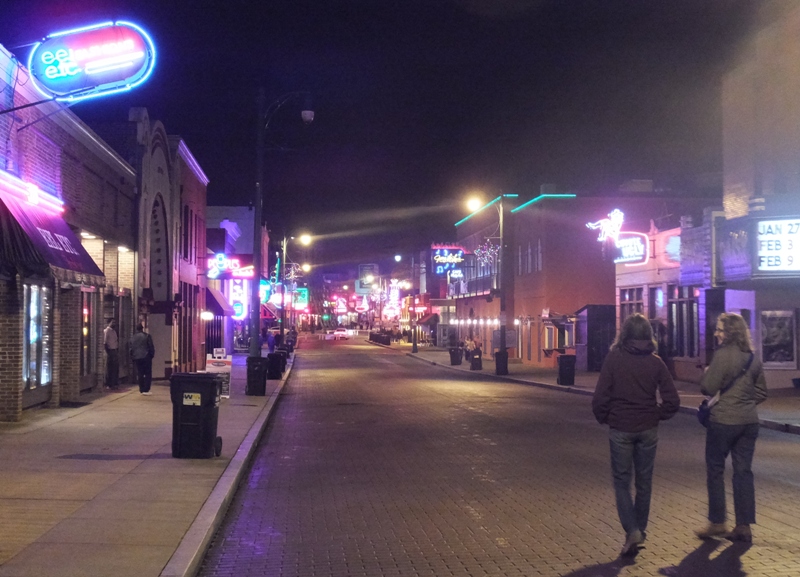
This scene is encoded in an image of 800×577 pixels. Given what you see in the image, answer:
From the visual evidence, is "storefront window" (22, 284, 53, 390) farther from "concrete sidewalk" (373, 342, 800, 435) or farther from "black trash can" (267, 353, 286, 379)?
"concrete sidewalk" (373, 342, 800, 435)

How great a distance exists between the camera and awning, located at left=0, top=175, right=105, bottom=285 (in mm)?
12219

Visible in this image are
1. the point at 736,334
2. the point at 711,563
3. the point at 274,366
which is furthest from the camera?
the point at 274,366

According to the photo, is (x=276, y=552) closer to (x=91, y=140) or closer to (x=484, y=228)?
(x=91, y=140)

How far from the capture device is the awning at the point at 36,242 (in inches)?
481

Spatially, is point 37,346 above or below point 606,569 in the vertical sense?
above

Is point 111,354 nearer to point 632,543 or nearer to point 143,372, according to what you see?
point 143,372

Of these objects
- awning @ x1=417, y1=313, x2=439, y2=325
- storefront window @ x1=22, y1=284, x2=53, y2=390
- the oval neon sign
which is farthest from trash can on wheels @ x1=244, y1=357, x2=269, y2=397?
awning @ x1=417, y1=313, x2=439, y2=325

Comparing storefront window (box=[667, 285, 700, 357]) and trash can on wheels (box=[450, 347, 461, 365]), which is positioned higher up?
storefront window (box=[667, 285, 700, 357])

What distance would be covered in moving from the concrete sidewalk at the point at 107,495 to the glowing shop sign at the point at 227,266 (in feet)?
60.9

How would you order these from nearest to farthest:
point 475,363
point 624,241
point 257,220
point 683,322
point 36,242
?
1. point 36,242
2. point 257,220
3. point 683,322
4. point 624,241
5. point 475,363

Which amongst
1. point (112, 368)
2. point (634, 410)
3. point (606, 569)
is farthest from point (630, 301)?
point (606, 569)

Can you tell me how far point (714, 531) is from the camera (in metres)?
7.46

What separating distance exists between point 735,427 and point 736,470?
1.31 feet

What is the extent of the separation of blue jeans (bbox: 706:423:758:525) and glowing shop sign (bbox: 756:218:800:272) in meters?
15.3
